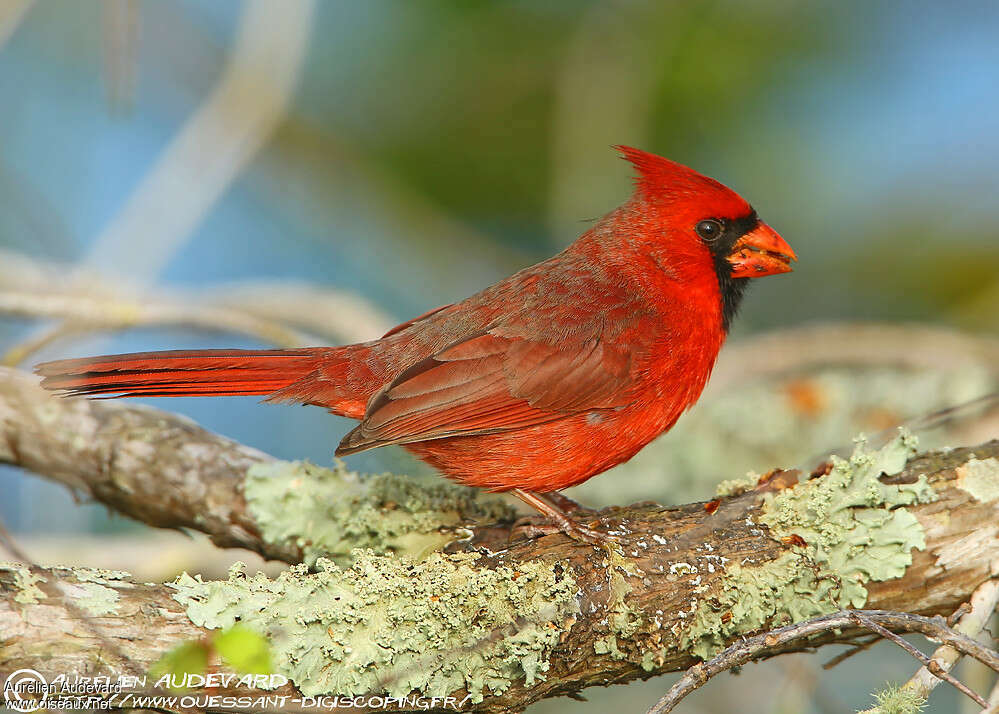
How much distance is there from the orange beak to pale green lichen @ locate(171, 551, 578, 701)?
4.99 ft

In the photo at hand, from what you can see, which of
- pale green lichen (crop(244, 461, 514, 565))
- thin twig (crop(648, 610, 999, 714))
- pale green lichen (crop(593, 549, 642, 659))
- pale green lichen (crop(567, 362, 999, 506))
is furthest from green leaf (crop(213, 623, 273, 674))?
pale green lichen (crop(567, 362, 999, 506))

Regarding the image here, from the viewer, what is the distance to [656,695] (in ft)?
14.5

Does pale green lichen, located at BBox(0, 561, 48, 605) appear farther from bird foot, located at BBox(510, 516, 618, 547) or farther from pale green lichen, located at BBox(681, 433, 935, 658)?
pale green lichen, located at BBox(681, 433, 935, 658)

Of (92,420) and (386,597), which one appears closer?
(386,597)

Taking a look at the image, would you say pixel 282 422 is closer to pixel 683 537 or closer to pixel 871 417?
pixel 871 417

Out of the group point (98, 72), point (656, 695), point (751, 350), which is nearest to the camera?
point (656, 695)

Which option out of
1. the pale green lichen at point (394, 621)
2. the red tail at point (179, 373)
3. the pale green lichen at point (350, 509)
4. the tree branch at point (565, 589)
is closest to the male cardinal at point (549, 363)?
the red tail at point (179, 373)

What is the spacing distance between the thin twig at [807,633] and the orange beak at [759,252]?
160cm

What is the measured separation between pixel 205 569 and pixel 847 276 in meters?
4.28

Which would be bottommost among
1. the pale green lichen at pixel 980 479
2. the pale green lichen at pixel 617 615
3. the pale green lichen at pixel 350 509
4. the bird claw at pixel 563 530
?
the pale green lichen at pixel 617 615

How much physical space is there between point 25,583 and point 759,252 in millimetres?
2520

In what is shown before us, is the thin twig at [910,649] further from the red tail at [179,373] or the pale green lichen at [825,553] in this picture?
the red tail at [179,373]

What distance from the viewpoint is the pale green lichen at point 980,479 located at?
2.61 metres

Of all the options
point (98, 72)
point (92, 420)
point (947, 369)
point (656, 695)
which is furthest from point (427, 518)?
point (98, 72)
